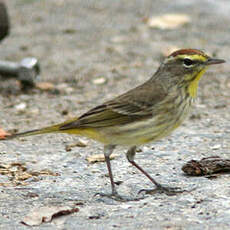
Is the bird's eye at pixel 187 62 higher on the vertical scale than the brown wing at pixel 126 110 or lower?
higher

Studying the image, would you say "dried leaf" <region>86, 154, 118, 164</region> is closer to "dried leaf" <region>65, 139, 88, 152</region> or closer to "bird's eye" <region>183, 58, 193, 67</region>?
"dried leaf" <region>65, 139, 88, 152</region>

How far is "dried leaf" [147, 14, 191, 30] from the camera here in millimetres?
11789

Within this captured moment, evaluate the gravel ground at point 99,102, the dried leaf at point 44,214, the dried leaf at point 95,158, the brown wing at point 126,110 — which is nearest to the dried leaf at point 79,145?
the gravel ground at point 99,102

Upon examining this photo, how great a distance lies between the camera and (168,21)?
11992 millimetres

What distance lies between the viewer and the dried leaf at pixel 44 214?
16.0 ft

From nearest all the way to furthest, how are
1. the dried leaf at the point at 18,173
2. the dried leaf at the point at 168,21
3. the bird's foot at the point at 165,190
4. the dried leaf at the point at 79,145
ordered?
the bird's foot at the point at 165,190 < the dried leaf at the point at 18,173 < the dried leaf at the point at 79,145 < the dried leaf at the point at 168,21

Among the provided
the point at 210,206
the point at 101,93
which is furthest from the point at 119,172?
the point at 101,93

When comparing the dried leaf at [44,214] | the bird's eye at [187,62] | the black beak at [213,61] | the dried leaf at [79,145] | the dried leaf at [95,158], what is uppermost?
the black beak at [213,61]

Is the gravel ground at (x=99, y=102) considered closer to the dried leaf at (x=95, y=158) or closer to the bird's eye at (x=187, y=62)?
the dried leaf at (x=95, y=158)

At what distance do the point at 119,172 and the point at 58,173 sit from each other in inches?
24.4

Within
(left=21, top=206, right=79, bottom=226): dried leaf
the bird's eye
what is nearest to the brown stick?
the bird's eye

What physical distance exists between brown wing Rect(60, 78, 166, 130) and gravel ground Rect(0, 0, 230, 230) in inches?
24.1

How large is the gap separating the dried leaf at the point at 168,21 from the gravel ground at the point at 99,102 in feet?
0.59

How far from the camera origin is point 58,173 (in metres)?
6.11
